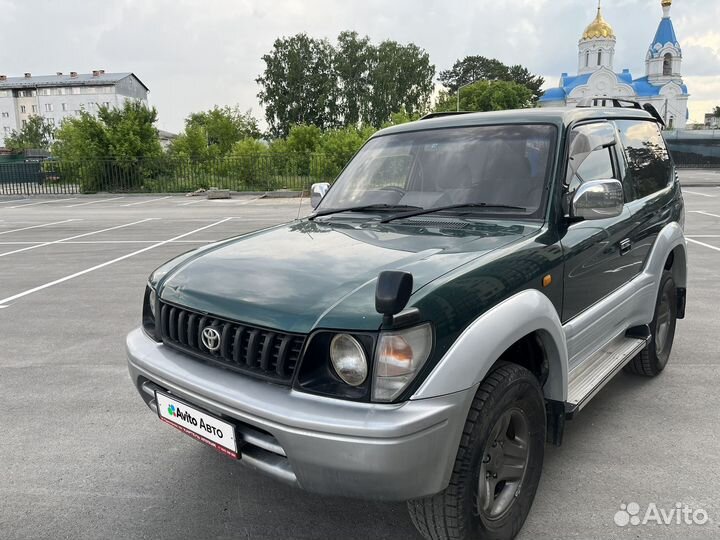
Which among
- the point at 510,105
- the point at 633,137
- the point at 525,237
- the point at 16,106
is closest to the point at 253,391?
the point at 525,237

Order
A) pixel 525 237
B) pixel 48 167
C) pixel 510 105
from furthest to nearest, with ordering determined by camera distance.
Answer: pixel 510 105 → pixel 48 167 → pixel 525 237

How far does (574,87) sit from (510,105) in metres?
16.7

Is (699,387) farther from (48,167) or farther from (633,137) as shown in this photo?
(48,167)

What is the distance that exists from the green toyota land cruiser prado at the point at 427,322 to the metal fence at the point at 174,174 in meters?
24.4

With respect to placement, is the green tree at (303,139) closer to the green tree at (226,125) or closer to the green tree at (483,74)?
the green tree at (226,125)

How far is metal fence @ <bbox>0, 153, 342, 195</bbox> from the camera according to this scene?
27781 mm

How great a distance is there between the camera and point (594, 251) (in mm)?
2973

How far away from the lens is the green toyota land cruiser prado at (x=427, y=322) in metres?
1.90

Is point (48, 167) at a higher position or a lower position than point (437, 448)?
higher

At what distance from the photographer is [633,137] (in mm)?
3916

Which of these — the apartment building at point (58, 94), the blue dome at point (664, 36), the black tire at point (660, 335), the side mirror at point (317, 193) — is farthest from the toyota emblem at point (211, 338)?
the apartment building at point (58, 94)

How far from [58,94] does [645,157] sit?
113199 mm

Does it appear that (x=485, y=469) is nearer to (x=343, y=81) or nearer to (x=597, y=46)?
(x=343, y=81)

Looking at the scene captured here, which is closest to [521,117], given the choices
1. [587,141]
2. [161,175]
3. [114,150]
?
[587,141]
